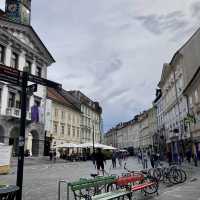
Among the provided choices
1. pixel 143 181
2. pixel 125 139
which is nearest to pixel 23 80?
pixel 143 181

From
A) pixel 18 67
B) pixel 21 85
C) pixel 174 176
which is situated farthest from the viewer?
pixel 18 67

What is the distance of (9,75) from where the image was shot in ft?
23.4

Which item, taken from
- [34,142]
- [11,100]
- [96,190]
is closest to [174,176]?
[96,190]

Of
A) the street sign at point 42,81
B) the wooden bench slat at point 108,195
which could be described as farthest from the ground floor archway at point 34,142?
the street sign at point 42,81

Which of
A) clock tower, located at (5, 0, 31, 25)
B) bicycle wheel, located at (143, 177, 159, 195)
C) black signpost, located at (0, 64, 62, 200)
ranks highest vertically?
clock tower, located at (5, 0, 31, 25)

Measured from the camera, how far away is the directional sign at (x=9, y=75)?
7000 millimetres

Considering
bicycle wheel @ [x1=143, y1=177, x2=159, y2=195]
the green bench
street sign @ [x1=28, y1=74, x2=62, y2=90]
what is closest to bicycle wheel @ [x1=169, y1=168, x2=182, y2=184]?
bicycle wheel @ [x1=143, y1=177, x2=159, y2=195]

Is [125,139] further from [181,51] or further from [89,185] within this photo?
[89,185]

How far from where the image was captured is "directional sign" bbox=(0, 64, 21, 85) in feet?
23.0

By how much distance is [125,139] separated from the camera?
14450 centimetres

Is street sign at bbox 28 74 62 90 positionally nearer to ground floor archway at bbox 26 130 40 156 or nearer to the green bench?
the green bench

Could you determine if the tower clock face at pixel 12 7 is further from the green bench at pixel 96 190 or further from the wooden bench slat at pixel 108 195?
the wooden bench slat at pixel 108 195

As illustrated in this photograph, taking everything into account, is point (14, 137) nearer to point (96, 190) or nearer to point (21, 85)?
point (96, 190)

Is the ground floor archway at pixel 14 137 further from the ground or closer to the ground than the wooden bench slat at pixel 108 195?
further from the ground
